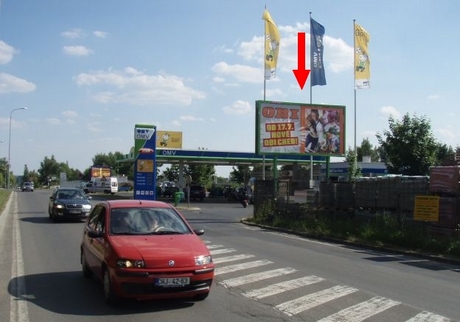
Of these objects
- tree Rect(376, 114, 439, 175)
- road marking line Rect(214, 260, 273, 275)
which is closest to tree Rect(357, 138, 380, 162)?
tree Rect(376, 114, 439, 175)

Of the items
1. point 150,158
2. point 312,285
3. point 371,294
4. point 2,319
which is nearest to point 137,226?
point 2,319

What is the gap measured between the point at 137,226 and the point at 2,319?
2.38m

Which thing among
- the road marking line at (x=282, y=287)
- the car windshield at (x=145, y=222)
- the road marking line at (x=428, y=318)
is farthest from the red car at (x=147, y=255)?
the road marking line at (x=428, y=318)

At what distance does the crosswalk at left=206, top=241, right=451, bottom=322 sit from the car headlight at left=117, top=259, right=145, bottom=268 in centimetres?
207

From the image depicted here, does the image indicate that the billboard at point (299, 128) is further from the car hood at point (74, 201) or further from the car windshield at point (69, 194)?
the car windshield at point (69, 194)

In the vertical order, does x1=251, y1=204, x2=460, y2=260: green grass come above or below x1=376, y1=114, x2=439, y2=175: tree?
below

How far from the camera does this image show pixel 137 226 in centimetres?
827

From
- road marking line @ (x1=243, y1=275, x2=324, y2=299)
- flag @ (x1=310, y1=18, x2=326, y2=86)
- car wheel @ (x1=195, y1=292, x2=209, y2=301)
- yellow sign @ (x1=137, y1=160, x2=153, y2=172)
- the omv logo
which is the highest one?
flag @ (x1=310, y1=18, x2=326, y2=86)

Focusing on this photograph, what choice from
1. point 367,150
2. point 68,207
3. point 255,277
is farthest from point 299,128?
point 367,150

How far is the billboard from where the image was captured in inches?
1066

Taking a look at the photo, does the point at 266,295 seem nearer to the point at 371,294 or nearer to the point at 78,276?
the point at 371,294

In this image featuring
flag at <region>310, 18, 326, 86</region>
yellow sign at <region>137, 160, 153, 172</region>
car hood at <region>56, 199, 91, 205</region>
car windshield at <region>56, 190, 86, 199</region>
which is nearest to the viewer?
car hood at <region>56, 199, 91, 205</region>

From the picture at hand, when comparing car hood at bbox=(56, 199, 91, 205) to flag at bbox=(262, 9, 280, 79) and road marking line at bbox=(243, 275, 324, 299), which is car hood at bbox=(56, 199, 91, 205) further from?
road marking line at bbox=(243, 275, 324, 299)

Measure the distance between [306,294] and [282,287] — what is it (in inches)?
25.9
